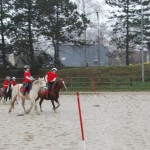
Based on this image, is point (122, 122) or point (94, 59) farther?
point (94, 59)

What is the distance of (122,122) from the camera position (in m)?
16.5

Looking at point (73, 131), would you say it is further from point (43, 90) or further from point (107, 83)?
point (107, 83)

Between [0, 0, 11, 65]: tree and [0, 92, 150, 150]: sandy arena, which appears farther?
[0, 0, 11, 65]: tree

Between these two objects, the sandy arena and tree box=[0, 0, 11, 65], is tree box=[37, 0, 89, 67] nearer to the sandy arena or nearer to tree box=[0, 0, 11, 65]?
tree box=[0, 0, 11, 65]

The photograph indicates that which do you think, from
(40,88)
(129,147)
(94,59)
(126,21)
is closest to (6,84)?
(40,88)

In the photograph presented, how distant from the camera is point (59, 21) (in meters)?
53.9

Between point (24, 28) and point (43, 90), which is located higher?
point (24, 28)

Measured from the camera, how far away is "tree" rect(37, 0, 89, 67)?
53281 mm

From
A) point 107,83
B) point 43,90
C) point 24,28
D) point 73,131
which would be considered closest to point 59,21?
point 24,28

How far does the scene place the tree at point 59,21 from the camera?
53.3 metres

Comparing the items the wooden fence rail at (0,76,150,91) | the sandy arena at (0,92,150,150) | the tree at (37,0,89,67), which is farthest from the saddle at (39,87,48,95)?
the tree at (37,0,89,67)

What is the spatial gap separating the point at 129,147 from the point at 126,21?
47.3m

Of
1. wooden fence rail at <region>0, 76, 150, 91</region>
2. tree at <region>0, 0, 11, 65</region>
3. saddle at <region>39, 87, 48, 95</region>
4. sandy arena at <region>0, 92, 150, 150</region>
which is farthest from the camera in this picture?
tree at <region>0, 0, 11, 65</region>

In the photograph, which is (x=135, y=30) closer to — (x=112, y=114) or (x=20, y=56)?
(x=20, y=56)
